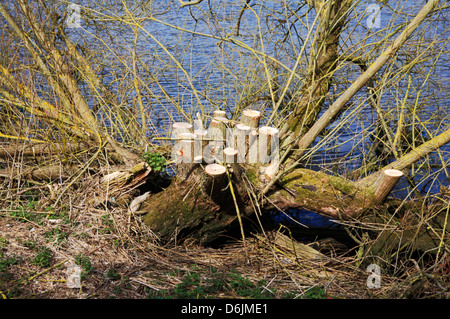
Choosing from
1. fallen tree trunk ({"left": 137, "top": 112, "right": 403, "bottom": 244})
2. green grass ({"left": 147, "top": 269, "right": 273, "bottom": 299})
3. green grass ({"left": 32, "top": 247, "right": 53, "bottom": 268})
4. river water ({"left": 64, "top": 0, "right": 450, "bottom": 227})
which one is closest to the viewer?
green grass ({"left": 147, "top": 269, "right": 273, "bottom": 299})

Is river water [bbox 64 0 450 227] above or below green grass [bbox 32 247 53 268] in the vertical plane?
above

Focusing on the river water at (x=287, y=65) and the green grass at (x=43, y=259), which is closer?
the green grass at (x=43, y=259)

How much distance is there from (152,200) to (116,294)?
4.58 feet

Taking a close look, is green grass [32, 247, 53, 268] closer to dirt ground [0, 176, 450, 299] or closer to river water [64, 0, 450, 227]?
dirt ground [0, 176, 450, 299]

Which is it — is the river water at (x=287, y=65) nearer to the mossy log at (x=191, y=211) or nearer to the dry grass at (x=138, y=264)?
the mossy log at (x=191, y=211)

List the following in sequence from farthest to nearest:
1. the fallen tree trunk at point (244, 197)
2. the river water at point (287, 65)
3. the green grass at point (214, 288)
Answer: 1. the river water at point (287, 65)
2. the fallen tree trunk at point (244, 197)
3. the green grass at point (214, 288)

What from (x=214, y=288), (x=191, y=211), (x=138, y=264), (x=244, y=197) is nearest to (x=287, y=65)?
(x=244, y=197)

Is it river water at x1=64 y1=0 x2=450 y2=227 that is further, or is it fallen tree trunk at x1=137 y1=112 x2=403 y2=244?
river water at x1=64 y1=0 x2=450 y2=227

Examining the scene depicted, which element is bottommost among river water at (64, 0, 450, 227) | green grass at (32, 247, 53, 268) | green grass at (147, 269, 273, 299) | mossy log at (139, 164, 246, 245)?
green grass at (147, 269, 273, 299)

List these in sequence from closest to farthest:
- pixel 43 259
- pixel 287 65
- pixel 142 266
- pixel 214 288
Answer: pixel 214 288 < pixel 43 259 < pixel 142 266 < pixel 287 65

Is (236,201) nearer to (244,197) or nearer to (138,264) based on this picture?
(244,197)

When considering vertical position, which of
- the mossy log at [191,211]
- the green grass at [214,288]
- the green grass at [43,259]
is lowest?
the green grass at [214,288]

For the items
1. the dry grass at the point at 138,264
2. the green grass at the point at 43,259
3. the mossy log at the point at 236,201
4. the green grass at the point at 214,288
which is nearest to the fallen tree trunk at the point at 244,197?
the mossy log at the point at 236,201

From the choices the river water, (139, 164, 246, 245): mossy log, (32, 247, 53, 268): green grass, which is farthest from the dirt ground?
the river water
